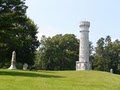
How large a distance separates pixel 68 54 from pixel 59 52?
2618 millimetres

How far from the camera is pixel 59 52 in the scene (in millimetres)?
91062

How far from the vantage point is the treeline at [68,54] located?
88.6 metres

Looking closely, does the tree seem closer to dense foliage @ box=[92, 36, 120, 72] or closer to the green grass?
dense foliage @ box=[92, 36, 120, 72]

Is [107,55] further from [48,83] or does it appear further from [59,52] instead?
[48,83]

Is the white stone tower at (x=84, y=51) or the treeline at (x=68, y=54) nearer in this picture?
the white stone tower at (x=84, y=51)

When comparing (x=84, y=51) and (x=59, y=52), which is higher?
(x=59, y=52)

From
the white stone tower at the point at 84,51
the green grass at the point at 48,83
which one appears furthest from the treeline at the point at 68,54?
the green grass at the point at 48,83

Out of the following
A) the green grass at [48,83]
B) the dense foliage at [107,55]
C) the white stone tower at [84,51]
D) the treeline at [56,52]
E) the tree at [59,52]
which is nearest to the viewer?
the green grass at [48,83]

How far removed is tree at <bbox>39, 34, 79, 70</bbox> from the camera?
88.1 m

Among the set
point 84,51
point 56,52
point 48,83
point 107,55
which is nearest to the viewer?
point 48,83

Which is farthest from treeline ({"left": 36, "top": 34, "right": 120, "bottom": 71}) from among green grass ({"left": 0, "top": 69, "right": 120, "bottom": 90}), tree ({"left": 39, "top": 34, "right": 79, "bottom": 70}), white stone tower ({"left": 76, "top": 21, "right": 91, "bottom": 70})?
green grass ({"left": 0, "top": 69, "right": 120, "bottom": 90})

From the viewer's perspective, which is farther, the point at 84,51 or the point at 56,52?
the point at 56,52

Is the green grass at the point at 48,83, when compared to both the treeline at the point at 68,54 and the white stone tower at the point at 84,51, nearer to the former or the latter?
the white stone tower at the point at 84,51

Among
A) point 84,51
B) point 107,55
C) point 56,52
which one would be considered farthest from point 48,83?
point 107,55
